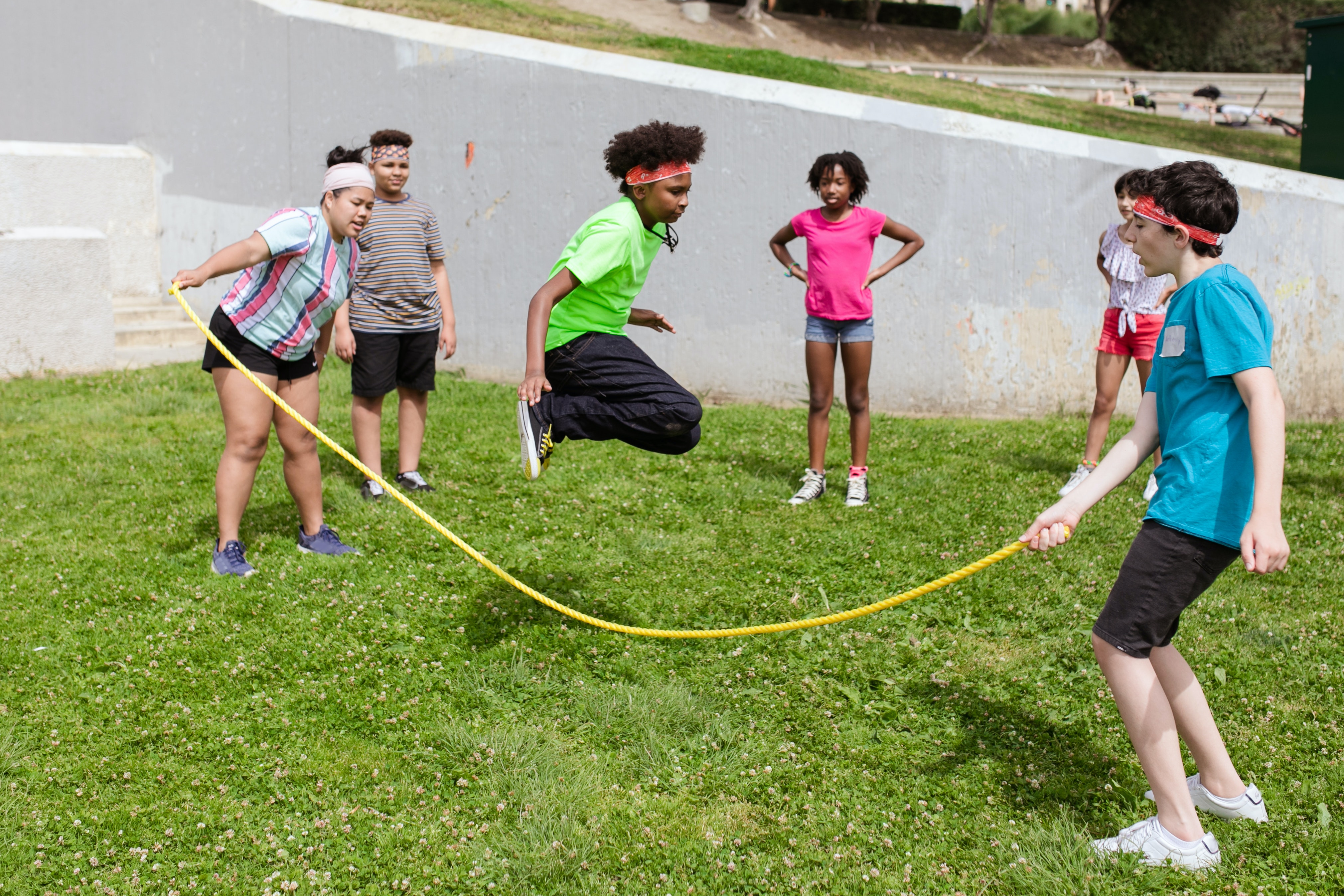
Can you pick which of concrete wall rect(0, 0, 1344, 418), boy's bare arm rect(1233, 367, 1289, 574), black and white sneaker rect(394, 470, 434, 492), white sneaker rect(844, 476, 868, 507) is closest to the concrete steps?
concrete wall rect(0, 0, 1344, 418)

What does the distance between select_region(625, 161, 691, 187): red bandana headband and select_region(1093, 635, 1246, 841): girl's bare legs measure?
2.63 m

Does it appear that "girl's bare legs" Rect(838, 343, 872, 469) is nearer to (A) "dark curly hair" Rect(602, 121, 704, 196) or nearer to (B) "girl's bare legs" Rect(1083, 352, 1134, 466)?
(B) "girl's bare legs" Rect(1083, 352, 1134, 466)

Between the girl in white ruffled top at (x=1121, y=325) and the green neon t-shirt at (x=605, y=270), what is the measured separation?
3.48 m

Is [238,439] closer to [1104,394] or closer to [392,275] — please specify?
[392,275]

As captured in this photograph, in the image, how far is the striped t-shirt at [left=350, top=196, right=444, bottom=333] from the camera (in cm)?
705

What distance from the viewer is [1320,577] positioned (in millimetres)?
5844

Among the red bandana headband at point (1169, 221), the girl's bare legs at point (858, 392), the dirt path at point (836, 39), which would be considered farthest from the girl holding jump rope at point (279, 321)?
the dirt path at point (836, 39)

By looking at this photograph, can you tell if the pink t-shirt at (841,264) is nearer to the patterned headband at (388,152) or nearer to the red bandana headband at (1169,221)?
the patterned headband at (388,152)

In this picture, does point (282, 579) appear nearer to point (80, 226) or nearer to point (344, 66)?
point (344, 66)

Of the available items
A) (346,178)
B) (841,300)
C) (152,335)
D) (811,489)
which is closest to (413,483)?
(346,178)

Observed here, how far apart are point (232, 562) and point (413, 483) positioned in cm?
160

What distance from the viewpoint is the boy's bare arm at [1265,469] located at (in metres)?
3.07

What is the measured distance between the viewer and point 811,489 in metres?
7.20

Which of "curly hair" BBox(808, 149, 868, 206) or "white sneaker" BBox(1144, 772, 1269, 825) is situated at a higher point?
"curly hair" BBox(808, 149, 868, 206)
